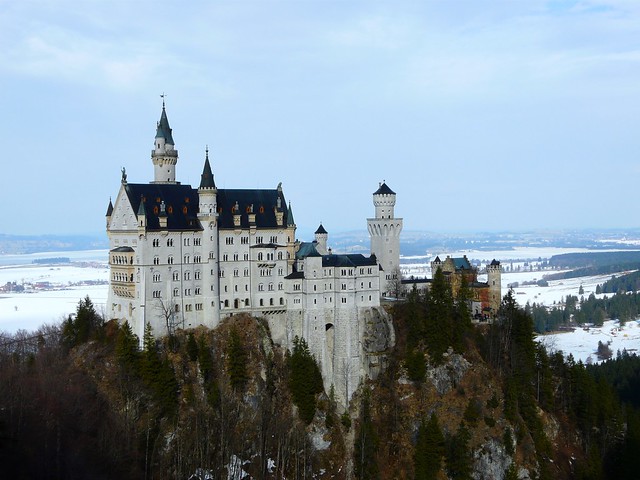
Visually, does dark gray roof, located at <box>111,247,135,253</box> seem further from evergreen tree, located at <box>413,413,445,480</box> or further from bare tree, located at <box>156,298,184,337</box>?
evergreen tree, located at <box>413,413,445,480</box>

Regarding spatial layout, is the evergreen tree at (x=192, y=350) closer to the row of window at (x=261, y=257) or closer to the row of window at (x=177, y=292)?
the row of window at (x=177, y=292)

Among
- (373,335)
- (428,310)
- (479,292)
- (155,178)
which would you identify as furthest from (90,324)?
(479,292)

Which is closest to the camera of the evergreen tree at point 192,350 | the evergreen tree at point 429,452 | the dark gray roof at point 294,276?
the evergreen tree at point 429,452

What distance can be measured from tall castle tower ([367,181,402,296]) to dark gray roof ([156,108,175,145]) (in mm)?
25138

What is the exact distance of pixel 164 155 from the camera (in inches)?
3735

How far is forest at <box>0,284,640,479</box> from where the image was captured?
78750 millimetres

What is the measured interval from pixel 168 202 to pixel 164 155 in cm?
856

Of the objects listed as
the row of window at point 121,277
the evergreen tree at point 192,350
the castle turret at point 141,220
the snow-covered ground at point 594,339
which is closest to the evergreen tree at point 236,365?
the evergreen tree at point 192,350

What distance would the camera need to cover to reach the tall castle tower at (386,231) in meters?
102

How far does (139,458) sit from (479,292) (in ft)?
153

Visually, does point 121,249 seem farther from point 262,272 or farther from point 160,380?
point 262,272

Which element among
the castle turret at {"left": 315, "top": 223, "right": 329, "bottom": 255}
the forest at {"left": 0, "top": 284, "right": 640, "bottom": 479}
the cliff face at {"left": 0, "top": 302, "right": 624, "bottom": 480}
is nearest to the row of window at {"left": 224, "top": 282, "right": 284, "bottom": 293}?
the forest at {"left": 0, "top": 284, "right": 640, "bottom": 479}

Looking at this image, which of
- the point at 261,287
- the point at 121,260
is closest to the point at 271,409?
the point at 261,287

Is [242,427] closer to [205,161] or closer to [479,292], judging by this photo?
[205,161]
